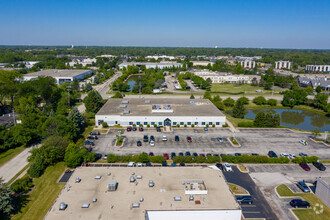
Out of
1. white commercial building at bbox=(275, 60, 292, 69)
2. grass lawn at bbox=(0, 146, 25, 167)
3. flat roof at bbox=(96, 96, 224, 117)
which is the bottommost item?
grass lawn at bbox=(0, 146, 25, 167)

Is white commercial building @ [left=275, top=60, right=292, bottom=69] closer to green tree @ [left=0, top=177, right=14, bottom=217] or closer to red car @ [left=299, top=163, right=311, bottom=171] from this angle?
red car @ [left=299, top=163, right=311, bottom=171]

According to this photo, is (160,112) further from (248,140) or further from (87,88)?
(87,88)

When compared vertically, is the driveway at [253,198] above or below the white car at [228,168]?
below

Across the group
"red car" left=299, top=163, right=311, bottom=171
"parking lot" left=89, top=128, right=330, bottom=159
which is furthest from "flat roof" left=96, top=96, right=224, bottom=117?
"red car" left=299, top=163, right=311, bottom=171

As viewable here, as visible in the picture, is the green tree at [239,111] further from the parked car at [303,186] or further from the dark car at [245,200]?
the dark car at [245,200]

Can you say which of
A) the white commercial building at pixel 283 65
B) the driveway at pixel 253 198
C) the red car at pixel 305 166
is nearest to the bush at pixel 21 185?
the driveway at pixel 253 198

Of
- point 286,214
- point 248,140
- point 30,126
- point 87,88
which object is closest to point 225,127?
point 248,140
